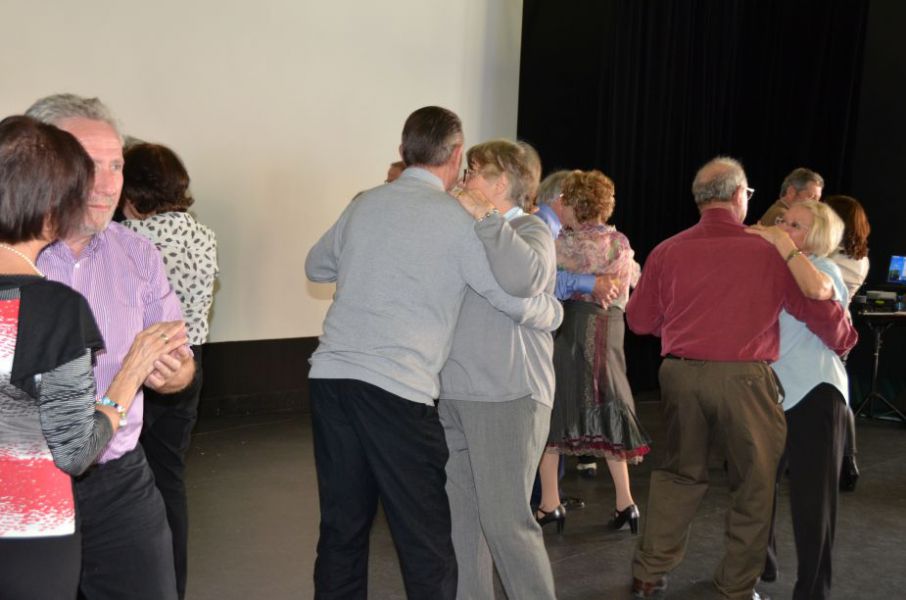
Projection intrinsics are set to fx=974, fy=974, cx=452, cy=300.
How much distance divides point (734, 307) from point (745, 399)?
0.32 metres

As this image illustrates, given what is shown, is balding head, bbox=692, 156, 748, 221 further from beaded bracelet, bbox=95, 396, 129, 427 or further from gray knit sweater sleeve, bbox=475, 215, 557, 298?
beaded bracelet, bbox=95, 396, 129, 427

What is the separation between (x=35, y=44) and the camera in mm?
5426

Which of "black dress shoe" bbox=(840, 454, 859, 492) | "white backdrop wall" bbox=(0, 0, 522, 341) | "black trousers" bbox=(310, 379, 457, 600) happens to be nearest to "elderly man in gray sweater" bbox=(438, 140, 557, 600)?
"black trousers" bbox=(310, 379, 457, 600)

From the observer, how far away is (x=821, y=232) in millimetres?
3447

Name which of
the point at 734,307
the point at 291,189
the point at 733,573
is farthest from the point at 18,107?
the point at 733,573

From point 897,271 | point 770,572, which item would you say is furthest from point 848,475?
point 897,271

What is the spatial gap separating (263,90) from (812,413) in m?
4.49

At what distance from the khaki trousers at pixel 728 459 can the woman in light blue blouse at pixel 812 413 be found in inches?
2.8

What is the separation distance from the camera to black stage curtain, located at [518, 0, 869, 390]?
8312mm

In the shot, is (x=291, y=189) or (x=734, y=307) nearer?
(x=734, y=307)

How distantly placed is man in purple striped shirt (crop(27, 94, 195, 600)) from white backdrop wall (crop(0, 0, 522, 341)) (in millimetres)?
3798

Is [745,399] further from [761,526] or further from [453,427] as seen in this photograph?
[453,427]

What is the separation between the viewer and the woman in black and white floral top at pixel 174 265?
306cm

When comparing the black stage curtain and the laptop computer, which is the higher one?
the black stage curtain
